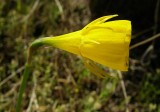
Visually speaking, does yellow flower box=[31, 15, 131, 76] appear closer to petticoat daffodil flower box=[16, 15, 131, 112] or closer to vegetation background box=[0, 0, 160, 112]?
petticoat daffodil flower box=[16, 15, 131, 112]

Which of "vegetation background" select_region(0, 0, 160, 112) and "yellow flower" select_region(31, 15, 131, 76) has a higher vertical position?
"yellow flower" select_region(31, 15, 131, 76)

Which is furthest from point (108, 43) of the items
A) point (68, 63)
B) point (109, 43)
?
point (68, 63)

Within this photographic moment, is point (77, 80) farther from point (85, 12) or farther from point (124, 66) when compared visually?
point (124, 66)

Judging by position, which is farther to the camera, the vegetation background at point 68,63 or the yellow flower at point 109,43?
the vegetation background at point 68,63

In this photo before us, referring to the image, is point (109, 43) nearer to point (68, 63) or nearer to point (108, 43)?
point (108, 43)

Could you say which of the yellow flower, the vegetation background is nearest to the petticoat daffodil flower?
the yellow flower

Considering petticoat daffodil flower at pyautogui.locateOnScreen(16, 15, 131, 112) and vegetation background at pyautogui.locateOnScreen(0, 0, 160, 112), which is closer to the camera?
petticoat daffodil flower at pyautogui.locateOnScreen(16, 15, 131, 112)

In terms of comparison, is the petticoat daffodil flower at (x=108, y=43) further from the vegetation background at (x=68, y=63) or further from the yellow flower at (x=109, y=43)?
the vegetation background at (x=68, y=63)

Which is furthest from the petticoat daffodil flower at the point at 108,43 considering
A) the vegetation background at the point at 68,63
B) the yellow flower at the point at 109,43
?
the vegetation background at the point at 68,63
